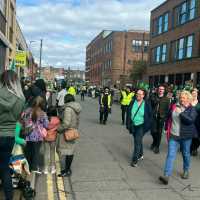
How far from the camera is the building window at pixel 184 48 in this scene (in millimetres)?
31734

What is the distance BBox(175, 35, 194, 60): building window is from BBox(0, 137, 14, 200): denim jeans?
28.2 meters

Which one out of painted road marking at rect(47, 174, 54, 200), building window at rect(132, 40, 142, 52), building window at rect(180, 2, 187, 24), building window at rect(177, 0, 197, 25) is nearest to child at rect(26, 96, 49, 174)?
painted road marking at rect(47, 174, 54, 200)

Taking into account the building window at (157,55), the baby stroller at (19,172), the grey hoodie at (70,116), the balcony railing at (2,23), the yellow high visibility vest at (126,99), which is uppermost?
the balcony railing at (2,23)

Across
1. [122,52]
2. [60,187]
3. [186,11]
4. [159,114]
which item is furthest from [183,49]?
[122,52]

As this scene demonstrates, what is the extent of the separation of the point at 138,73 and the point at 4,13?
33.5m

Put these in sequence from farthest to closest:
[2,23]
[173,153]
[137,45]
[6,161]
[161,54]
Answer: [137,45] < [161,54] < [2,23] < [173,153] < [6,161]

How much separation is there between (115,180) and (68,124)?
130cm

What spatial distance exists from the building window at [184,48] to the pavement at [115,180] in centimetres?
2300

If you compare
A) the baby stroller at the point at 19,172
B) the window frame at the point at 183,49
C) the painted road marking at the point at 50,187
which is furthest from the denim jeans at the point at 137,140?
the window frame at the point at 183,49

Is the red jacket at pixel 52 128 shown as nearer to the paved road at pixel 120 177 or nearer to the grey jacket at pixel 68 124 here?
the grey jacket at pixel 68 124

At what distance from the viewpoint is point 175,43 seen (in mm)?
35719

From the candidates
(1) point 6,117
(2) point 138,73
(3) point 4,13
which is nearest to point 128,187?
(1) point 6,117

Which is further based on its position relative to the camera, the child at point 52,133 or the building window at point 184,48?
the building window at point 184,48

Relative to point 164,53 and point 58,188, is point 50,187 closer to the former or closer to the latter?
point 58,188
